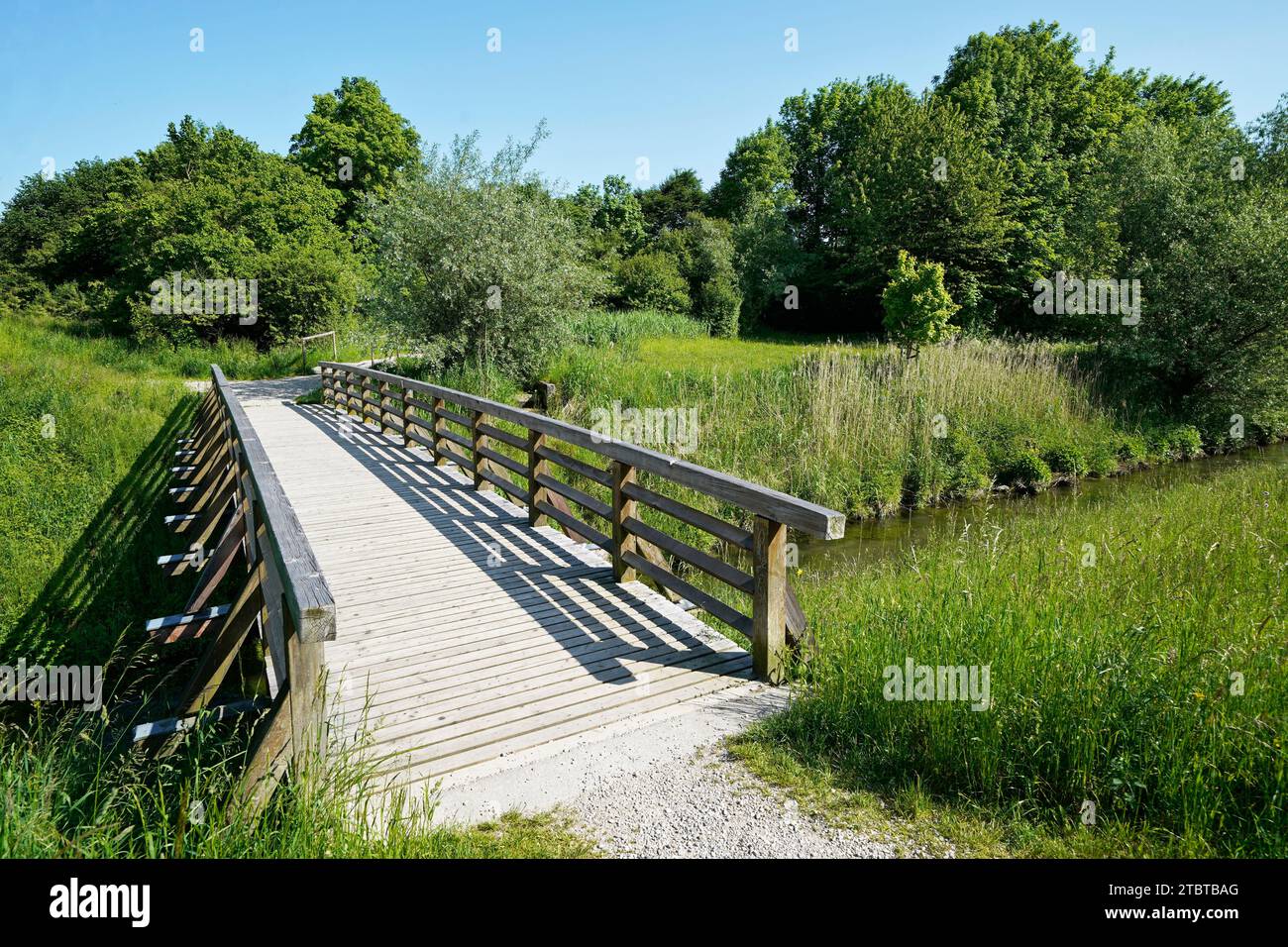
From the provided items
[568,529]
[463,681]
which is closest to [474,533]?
[568,529]

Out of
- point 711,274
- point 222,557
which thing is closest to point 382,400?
point 222,557

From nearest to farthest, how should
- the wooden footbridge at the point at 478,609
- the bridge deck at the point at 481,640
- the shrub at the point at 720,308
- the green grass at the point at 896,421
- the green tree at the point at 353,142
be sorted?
the wooden footbridge at the point at 478,609 < the bridge deck at the point at 481,640 < the green grass at the point at 896,421 < the shrub at the point at 720,308 < the green tree at the point at 353,142

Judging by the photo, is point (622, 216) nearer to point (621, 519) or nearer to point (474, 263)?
point (474, 263)

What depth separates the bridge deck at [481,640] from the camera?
11.9ft

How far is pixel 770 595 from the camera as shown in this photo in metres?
4.09

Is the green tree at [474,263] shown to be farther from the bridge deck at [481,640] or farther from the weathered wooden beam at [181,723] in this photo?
the weathered wooden beam at [181,723]

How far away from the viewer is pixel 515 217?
1445 cm

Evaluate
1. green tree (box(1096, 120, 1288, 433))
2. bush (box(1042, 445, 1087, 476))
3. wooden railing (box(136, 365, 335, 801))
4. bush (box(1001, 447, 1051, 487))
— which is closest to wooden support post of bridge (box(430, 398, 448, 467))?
wooden railing (box(136, 365, 335, 801))

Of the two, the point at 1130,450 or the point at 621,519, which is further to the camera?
the point at 1130,450

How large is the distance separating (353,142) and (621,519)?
4222 centimetres

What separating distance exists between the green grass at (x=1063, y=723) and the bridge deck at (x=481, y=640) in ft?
2.61

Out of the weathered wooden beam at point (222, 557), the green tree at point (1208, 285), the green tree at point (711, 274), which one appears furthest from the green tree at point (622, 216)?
the weathered wooden beam at point (222, 557)

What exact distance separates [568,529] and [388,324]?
31.7ft

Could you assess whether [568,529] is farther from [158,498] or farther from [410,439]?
[158,498]
